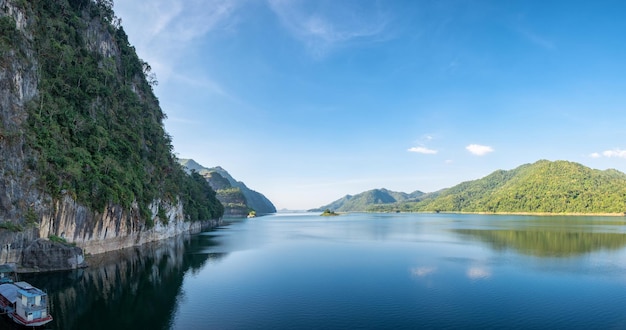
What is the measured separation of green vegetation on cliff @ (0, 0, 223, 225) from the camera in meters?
41.8

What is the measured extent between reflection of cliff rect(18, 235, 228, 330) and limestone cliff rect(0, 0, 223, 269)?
17.1 feet

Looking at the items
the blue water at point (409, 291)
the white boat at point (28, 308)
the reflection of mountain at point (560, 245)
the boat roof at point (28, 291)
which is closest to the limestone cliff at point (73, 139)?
the boat roof at point (28, 291)

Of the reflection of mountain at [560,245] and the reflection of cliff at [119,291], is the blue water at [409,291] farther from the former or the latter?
the reflection of cliff at [119,291]

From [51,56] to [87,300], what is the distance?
38.6 m

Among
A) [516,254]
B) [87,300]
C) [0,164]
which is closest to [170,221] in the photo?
[0,164]

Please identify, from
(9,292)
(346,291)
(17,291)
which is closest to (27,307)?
(17,291)

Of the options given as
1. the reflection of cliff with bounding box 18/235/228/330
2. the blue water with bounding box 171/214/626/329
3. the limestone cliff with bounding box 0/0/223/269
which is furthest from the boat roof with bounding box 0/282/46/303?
the limestone cliff with bounding box 0/0/223/269

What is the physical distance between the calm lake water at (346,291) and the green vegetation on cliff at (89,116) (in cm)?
1139

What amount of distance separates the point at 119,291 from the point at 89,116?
1365 inches

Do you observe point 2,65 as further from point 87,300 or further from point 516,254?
point 516,254

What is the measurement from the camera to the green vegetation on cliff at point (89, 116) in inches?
1646

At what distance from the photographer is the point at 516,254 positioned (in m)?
51.8

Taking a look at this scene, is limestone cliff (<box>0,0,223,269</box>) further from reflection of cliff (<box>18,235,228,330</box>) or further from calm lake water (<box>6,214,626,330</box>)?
calm lake water (<box>6,214,626,330</box>)

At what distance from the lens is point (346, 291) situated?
31344 millimetres
